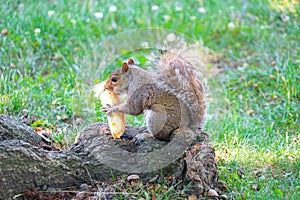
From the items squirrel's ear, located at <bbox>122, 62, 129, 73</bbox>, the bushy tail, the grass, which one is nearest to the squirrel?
the bushy tail

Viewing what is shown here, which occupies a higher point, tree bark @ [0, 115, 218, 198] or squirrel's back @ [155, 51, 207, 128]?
squirrel's back @ [155, 51, 207, 128]

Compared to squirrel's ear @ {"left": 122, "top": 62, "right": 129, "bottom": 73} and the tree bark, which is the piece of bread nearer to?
the tree bark

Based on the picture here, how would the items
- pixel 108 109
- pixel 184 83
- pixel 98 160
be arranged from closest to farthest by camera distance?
pixel 98 160
pixel 184 83
pixel 108 109

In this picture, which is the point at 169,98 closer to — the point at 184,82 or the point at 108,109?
the point at 184,82

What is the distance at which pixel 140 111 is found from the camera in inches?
120

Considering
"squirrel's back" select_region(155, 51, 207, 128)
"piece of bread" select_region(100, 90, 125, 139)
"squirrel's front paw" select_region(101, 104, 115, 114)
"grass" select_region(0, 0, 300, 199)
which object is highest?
"squirrel's back" select_region(155, 51, 207, 128)

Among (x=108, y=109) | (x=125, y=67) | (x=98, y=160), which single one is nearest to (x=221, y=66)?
(x=125, y=67)

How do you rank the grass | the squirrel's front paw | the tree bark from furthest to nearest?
the grass → the squirrel's front paw → the tree bark

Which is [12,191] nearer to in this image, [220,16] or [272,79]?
[272,79]

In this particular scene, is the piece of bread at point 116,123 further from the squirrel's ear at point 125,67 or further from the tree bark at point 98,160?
the squirrel's ear at point 125,67

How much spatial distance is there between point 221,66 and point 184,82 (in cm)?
246

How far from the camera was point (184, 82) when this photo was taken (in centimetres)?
292

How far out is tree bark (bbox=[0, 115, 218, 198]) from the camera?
2609mm

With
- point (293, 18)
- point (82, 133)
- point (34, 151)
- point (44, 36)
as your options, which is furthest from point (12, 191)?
point (293, 18)
